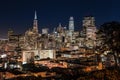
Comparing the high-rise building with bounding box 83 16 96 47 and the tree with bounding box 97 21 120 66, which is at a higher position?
the high-rise building with bounding box 83 16 96 47

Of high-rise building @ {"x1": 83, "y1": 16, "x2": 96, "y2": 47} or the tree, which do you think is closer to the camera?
the tree

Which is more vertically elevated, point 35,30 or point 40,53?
point 35,30

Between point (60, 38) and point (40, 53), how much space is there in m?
42.6

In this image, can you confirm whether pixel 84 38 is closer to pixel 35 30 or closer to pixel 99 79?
pixel 35 30

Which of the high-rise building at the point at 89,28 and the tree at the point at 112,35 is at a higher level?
the high-rise building at the point at 89,28

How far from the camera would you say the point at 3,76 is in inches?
1162

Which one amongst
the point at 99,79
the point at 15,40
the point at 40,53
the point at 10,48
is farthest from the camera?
the point at 15,40

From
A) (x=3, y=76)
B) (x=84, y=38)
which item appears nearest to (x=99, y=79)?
(x=3, y=76)

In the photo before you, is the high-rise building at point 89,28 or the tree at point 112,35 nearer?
the tree at point 112,35

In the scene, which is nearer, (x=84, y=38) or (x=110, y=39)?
(x=110, y=39)

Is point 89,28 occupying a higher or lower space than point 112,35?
higher

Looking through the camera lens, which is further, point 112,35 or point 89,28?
point 89,28

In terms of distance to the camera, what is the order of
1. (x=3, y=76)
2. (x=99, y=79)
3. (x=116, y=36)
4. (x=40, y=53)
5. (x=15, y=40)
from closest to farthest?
(x=99, y=79), (x=116, y=36), (x=3, y=76), (x=40, y=53), (x=15, y=40)

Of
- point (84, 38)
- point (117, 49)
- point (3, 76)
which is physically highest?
point (84, 38)
